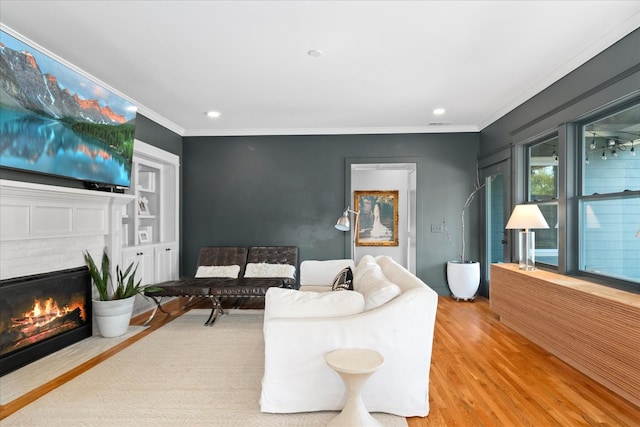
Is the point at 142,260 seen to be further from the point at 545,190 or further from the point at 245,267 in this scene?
the point at 545,190

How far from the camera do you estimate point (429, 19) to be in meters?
2.38

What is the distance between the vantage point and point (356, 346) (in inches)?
79.0

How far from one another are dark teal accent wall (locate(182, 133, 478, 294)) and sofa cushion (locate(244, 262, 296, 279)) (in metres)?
0.49

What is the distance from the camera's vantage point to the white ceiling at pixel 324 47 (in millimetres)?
2283

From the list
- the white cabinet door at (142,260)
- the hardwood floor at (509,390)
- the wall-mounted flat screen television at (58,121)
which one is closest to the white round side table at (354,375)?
the hardwood floor at (509,390)

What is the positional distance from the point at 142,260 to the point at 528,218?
177 inches

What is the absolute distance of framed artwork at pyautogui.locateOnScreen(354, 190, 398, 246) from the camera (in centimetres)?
696

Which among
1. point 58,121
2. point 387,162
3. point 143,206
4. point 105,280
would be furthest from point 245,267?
point 58,121

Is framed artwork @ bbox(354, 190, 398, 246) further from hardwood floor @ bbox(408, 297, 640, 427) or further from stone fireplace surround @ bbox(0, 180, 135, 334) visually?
stone fireplace surround @ bbox(0, 180, 135, 334)

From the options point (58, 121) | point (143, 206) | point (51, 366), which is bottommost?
point (51, 366)

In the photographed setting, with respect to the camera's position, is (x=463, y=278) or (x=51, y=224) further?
(x=463, y=278)

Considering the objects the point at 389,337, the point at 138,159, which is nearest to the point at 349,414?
the point at 389,337

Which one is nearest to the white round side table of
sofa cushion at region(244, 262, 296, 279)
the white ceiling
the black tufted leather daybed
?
the white ceiling

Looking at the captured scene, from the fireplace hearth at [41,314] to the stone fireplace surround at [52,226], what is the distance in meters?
0.11
